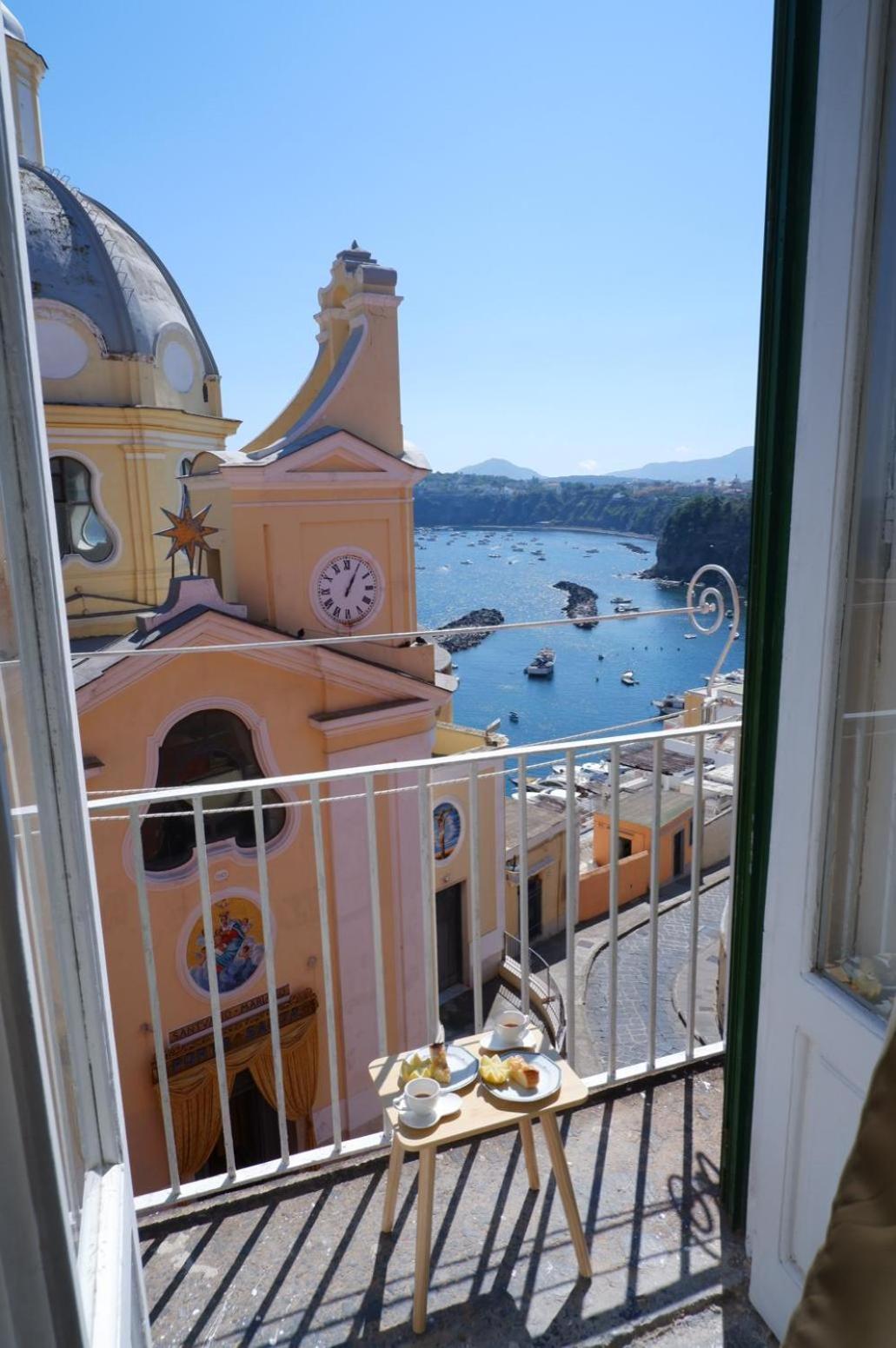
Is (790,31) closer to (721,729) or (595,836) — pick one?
(721,729)

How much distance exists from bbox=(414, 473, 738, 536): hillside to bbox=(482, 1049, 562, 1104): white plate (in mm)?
45848

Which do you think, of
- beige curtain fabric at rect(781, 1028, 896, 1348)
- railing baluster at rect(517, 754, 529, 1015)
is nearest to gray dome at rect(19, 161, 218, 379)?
railing baluster at rect(517, 754, 529, 1015)

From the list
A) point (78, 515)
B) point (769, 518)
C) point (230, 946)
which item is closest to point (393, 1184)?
point (769, 518)

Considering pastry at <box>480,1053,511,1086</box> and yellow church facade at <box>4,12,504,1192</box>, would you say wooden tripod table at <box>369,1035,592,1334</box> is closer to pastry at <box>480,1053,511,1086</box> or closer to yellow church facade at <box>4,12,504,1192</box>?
pastry at <box>480,1053,511,1086</box>

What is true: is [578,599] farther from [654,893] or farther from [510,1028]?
[510,1028]

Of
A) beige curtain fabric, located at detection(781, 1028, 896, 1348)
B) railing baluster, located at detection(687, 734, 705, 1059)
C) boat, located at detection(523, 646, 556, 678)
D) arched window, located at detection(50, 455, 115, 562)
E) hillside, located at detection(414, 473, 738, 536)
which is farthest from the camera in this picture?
hillside, located at detection(414, 473, 738, 536)

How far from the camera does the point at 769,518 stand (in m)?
1.42

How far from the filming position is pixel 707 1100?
201 centimetres

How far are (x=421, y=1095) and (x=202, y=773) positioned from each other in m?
6.91

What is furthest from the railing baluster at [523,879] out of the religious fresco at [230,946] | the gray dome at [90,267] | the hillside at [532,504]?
the hillside at [532,504]

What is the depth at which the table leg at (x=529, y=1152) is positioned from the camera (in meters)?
1.68

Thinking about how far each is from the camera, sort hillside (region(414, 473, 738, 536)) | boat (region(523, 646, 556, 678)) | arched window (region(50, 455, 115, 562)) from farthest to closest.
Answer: hillside (region(414, 473, 738, 536)) → boat (region(523, 646, 556, 678)) → arched window (region(50, 455, 115, 562))

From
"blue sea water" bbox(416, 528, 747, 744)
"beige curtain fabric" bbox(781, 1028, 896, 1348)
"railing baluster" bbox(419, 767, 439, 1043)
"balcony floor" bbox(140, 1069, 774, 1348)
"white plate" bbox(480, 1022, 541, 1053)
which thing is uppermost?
"beige curtain fabric" bbox(781, 1028, 896, 1348)

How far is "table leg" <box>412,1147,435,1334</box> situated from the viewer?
57.6 inches
